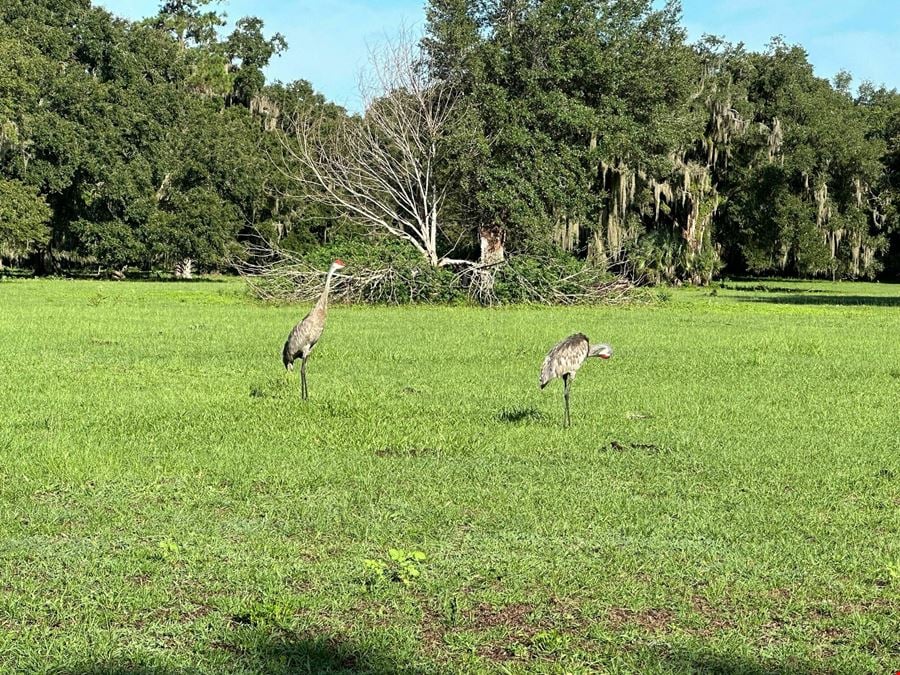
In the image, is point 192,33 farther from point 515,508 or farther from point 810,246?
point 515,508

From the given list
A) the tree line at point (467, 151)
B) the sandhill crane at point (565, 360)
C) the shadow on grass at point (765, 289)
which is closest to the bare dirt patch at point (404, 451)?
the sandhill crane at point (565, 360)

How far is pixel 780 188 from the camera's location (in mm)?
48594

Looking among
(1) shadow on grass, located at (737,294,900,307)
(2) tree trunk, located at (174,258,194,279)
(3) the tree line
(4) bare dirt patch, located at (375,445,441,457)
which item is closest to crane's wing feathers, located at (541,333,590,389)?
(4) bare dirt patch, located at (375,445,441,457)

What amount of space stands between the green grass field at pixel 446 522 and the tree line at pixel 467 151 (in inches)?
729

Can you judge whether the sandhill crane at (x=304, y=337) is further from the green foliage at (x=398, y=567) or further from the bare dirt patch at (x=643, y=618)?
the bare dirt patch at (x=643, y=618)

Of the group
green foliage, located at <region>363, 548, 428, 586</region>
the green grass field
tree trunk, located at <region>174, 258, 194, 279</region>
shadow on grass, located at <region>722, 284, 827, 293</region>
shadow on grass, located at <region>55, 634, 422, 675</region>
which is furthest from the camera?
tree trunk, located at <region>174, 258, 194, 279</region>

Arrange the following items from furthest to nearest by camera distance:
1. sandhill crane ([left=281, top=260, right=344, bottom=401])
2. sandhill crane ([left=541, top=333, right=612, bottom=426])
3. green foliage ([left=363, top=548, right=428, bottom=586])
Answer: sandhill crane ([left=281, top=260, right=344, bottom=401])
sandhill crane ([left=541, top=333, right=612, bottom=426])
green foliage ([left=363, top=548, right=428, bottom=586])

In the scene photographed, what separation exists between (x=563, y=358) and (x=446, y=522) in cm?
371

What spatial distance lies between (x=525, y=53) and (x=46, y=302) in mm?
16961

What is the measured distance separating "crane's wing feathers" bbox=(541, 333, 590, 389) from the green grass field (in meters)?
0.51

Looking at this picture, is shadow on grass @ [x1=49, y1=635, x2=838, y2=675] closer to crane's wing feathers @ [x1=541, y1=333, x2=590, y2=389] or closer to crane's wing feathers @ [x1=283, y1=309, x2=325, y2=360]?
crane's wing feathers @ [x1=541, y1=333, x2=590, y2=389]

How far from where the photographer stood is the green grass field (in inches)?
173

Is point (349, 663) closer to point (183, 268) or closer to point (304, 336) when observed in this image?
point (304, 336)

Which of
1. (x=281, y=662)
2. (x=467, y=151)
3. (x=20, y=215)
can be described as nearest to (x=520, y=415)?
(x=281, y=662)
